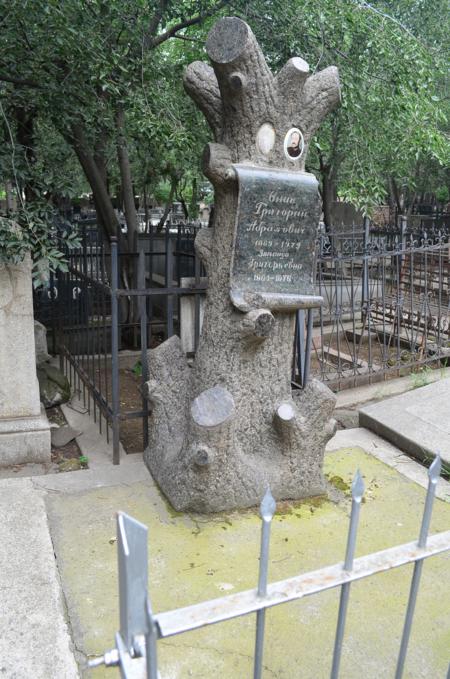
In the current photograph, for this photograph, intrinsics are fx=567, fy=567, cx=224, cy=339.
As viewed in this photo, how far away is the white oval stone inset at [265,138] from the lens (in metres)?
3.43

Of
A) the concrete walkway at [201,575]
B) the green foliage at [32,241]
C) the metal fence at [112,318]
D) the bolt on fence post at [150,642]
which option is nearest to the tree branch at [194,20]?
the metal fence at [112,318]

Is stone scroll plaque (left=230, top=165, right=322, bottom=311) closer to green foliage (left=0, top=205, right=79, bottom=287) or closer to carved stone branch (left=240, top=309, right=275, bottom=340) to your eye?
carved stone branch (left=240, top=309, right=275, bottom=340)

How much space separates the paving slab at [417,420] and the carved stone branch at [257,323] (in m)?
1.81

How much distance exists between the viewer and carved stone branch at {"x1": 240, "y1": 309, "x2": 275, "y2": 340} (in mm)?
3422

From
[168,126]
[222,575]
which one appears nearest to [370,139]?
[168,126]

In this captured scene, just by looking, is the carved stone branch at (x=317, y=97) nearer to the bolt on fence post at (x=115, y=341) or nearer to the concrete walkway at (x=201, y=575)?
the bolt on fence post at (x=115, y=341)

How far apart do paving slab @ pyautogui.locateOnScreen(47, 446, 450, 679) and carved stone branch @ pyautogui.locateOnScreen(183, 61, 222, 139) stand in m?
2.46

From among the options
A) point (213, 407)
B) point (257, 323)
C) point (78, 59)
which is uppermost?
point (78, 59)

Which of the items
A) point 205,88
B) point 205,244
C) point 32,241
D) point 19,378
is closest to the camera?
point 205,88

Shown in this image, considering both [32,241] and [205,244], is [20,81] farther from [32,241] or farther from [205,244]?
[205,244]

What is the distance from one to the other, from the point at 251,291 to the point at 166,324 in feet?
6.03

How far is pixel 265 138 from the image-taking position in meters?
3.46

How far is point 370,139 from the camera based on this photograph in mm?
5895

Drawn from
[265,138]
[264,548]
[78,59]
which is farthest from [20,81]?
[264,548]
